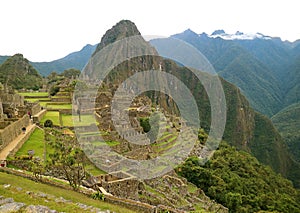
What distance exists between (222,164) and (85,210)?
32062 mm

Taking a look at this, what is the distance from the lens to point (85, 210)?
1048 cm

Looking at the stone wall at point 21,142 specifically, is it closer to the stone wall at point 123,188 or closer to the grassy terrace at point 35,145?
the grassy terrace at point 35,145

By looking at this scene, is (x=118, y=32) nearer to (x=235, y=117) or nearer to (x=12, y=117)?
(x=235, y=117)

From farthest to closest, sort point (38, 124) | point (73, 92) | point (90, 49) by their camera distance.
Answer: point (90, 49) < point (73, 92) < point (38, 124)

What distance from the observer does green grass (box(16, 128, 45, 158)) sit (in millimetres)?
17109

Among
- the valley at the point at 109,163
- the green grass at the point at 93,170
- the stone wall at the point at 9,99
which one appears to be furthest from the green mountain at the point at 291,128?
the green grass at the point at 93,170

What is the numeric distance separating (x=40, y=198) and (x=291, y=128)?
141m

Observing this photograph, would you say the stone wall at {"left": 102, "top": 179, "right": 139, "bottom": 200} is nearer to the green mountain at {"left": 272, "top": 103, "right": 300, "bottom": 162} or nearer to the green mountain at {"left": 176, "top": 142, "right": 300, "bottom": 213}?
the green mountain at {"left": 176, "top": 142, "right": 300, "bottom": 213}

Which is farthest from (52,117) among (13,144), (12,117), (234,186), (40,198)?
(234,186)

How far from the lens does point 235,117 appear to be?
127 meters

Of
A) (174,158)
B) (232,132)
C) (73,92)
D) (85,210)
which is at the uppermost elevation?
(73,92)

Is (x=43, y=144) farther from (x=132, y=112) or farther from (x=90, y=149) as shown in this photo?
(x=132, y=112)

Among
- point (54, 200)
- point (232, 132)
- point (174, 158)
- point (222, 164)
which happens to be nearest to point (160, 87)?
point (232, 132)

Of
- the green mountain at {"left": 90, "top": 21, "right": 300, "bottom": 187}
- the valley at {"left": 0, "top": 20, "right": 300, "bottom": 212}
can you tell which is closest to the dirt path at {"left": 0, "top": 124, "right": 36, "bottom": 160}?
the valley at {"left": 0, "top": 20, "right": 300, "bottom": 212}
